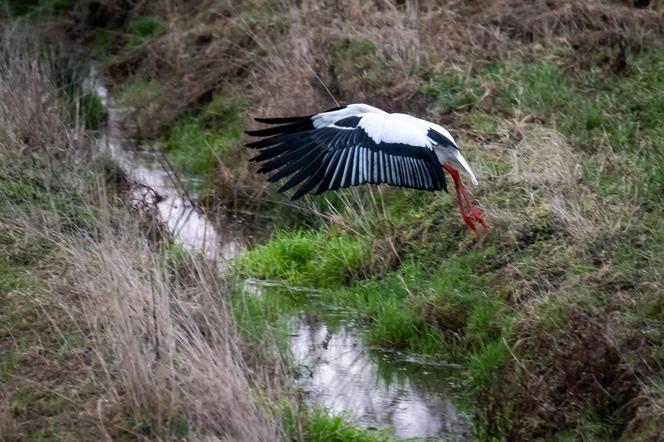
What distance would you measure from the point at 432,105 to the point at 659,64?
193 cm

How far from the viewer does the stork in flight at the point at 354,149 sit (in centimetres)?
688

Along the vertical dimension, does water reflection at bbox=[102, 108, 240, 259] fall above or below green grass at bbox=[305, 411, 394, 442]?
below

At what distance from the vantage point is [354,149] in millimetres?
7102

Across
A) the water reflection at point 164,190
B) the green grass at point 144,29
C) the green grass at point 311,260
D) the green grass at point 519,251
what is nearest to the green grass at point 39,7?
the green grass at point 144,29

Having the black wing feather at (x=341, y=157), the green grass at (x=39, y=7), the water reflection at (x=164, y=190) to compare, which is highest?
the black wing feather at (x=341, y=157)

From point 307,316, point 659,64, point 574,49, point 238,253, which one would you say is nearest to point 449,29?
point 574,49

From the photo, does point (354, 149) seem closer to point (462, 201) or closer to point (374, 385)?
point (462, 201)

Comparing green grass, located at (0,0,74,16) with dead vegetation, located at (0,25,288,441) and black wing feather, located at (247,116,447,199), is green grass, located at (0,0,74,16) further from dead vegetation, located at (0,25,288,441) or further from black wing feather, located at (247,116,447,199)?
black wing feather, located at (247,116,447,199)

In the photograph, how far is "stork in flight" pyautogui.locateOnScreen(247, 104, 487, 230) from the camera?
688cm

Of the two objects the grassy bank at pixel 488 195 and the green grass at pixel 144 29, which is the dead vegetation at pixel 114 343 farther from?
the green grass at pixel 144 29

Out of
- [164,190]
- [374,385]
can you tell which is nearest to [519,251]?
[374,385]

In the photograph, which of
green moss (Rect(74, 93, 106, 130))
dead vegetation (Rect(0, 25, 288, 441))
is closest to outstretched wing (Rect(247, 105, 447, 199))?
dead vegetation (Rect(0, 25, 288, 441))

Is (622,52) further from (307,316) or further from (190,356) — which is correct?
(190,356)

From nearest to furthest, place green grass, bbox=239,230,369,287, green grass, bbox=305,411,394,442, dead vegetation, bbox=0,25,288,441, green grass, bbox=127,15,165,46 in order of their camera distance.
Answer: dead vegetation, bbox=0,25,288,441, green grass, bbox=305,411,394,442, green grass, bbox=239,230,369,287, green grass, bbox=127,15,165,46
